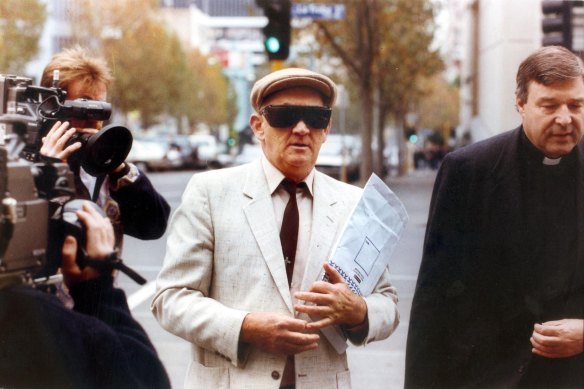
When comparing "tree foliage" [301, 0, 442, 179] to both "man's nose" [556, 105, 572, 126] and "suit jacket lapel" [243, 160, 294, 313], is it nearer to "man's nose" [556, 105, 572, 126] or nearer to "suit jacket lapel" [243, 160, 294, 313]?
"man's nose" [556, 105, 572, 126]

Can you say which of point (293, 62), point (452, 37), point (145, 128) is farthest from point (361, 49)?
point (452, 37)

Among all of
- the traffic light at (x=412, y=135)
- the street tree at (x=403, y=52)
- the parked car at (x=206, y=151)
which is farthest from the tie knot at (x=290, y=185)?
the parked car at (x=206, y=151)

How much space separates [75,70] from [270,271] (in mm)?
1052

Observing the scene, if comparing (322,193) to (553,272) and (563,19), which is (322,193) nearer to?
(553,272)

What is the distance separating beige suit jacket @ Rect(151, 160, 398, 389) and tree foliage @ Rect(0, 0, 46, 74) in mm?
30711

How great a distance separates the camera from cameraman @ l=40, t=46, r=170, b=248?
325 cm

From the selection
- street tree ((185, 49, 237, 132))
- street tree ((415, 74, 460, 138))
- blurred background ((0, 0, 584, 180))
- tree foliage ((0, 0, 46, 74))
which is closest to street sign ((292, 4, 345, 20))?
blurred background ((0, 0, 584, 180))

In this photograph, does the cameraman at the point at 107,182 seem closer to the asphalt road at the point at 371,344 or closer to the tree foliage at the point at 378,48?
the asphalt road at the point at 371,344

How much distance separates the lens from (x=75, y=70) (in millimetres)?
3455

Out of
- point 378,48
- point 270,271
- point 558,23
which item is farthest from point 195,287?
point 378,48

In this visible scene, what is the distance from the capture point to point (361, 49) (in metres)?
19.0

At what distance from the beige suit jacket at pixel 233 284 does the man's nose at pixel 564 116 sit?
2.41 feet

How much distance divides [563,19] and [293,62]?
2275cm

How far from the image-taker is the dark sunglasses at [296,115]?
307 centimetres
